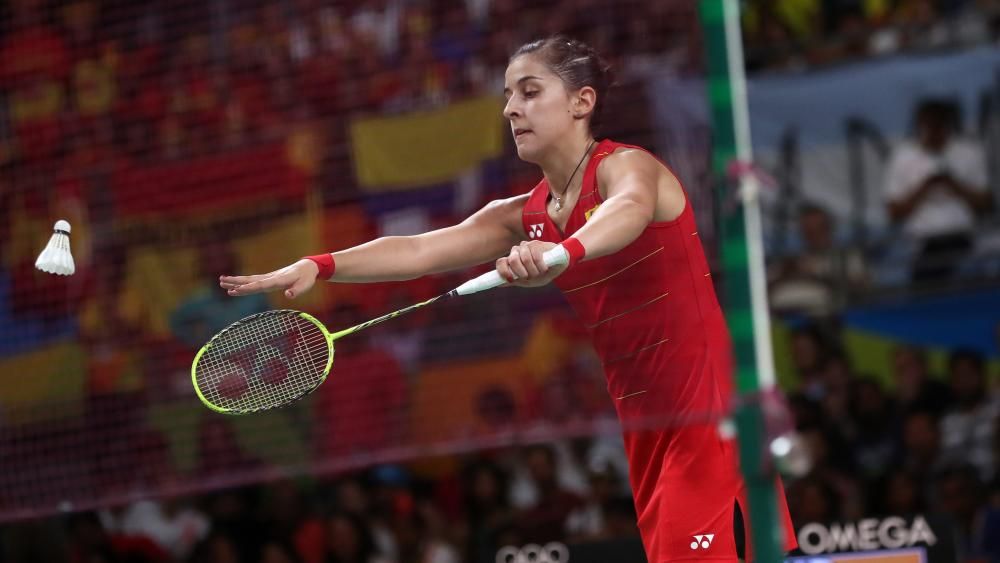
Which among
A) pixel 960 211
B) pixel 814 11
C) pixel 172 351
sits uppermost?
pixel 814 11

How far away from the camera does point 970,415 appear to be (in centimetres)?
812

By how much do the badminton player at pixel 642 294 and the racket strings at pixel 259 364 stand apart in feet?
0.95

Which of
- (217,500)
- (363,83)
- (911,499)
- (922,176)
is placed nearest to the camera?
(363,83)

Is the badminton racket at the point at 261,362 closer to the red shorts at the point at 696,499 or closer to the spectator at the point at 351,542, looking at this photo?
the red shorts at the point at 696,499

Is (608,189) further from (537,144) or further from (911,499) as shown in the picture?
(911,499)

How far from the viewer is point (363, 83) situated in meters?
6.37

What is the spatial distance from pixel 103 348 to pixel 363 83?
5.43ft

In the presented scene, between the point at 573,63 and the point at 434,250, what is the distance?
2.61ft

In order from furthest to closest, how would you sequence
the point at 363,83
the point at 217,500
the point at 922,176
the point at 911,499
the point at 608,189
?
the point at 217,500 → the point at 922,176 → the point at 911,499 → the point at 363,83 → the point at 608,189

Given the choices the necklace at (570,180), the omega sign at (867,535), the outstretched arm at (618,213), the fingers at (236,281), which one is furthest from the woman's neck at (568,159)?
the omega sign at (867,535)

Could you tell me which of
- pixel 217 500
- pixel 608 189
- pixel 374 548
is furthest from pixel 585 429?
pixel 217 500

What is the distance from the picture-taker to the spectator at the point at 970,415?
8.05 m

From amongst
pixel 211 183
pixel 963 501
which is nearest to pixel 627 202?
pixel 211 183

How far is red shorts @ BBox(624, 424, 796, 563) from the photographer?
14.5 feet
